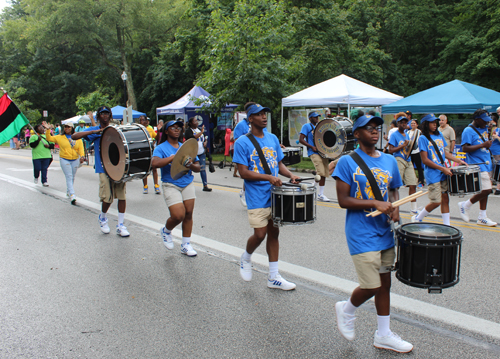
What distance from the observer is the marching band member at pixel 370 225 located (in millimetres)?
3332

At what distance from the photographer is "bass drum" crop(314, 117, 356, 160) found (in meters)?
9.99

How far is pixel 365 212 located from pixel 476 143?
4.82 m

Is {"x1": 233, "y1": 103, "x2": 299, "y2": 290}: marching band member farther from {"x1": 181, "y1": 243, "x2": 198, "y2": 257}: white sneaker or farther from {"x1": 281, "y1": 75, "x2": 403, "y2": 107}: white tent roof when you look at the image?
{"x1": 281, "y1": 75, "x2": 403, "y2": 107}: white tent roof

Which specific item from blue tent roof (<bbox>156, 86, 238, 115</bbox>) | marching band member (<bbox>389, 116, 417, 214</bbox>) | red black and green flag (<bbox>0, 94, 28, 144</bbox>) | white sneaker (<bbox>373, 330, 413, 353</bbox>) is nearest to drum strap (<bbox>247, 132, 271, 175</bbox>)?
white sneaker (<bbox>373, 330, 413, 353</bbox>)

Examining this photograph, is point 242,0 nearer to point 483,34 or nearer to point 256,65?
point 256,65

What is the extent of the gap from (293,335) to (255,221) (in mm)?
1252

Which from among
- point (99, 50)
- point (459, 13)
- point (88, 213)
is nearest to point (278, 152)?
point (88, 213)

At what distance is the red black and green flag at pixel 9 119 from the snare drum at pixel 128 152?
4.10 meters

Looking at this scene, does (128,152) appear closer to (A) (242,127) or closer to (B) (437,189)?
(A) (242,127)

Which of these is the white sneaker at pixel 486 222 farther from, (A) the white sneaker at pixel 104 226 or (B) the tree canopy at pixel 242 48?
(B) the tree canopy at pixel 242 48

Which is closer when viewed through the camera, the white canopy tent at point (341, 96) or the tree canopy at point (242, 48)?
the white canopy tent at point (341, 96)

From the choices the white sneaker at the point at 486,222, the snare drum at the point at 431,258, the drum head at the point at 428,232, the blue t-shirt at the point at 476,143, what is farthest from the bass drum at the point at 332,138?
the snare drum at the point at 431,258

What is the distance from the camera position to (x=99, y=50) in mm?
42000

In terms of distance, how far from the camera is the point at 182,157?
223 inches
